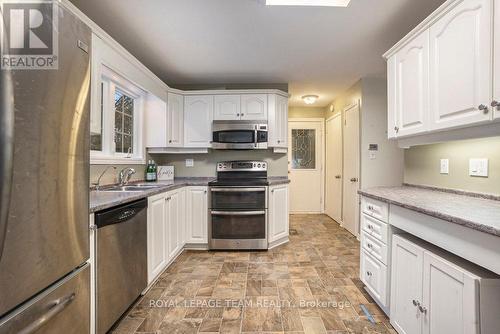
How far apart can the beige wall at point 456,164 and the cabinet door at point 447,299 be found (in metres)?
0.76

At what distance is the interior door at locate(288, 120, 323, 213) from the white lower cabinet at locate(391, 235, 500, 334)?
12.1ft

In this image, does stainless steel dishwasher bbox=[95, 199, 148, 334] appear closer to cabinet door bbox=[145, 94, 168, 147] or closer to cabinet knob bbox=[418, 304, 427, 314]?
cabinet door bbox=[145, 94, 168, 147]

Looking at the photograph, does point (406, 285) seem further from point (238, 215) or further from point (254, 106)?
point (254, 106)

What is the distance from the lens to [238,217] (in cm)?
299

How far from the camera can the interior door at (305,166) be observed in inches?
207

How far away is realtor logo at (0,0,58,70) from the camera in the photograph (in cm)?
68

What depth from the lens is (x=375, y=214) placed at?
1824 millimetres

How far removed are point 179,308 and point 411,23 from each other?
3.09 metres

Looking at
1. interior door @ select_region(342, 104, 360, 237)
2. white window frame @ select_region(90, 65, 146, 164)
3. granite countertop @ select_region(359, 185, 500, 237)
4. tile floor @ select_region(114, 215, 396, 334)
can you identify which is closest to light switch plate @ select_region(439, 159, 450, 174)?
granite countertop @ select_region(359, 185, 500, 237)

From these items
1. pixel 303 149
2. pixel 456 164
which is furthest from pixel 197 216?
pixel 303 149

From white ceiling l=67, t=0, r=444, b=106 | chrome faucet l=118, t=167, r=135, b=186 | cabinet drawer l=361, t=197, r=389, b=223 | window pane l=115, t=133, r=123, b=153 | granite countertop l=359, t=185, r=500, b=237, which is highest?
white ceiling l=67, t=0, r=444, b=106

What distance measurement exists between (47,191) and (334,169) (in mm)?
4498

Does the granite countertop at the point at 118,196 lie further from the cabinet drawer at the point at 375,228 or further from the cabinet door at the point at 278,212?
the cabinet drawer at the point at 375,228

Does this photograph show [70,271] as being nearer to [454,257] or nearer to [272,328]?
[272,328]
